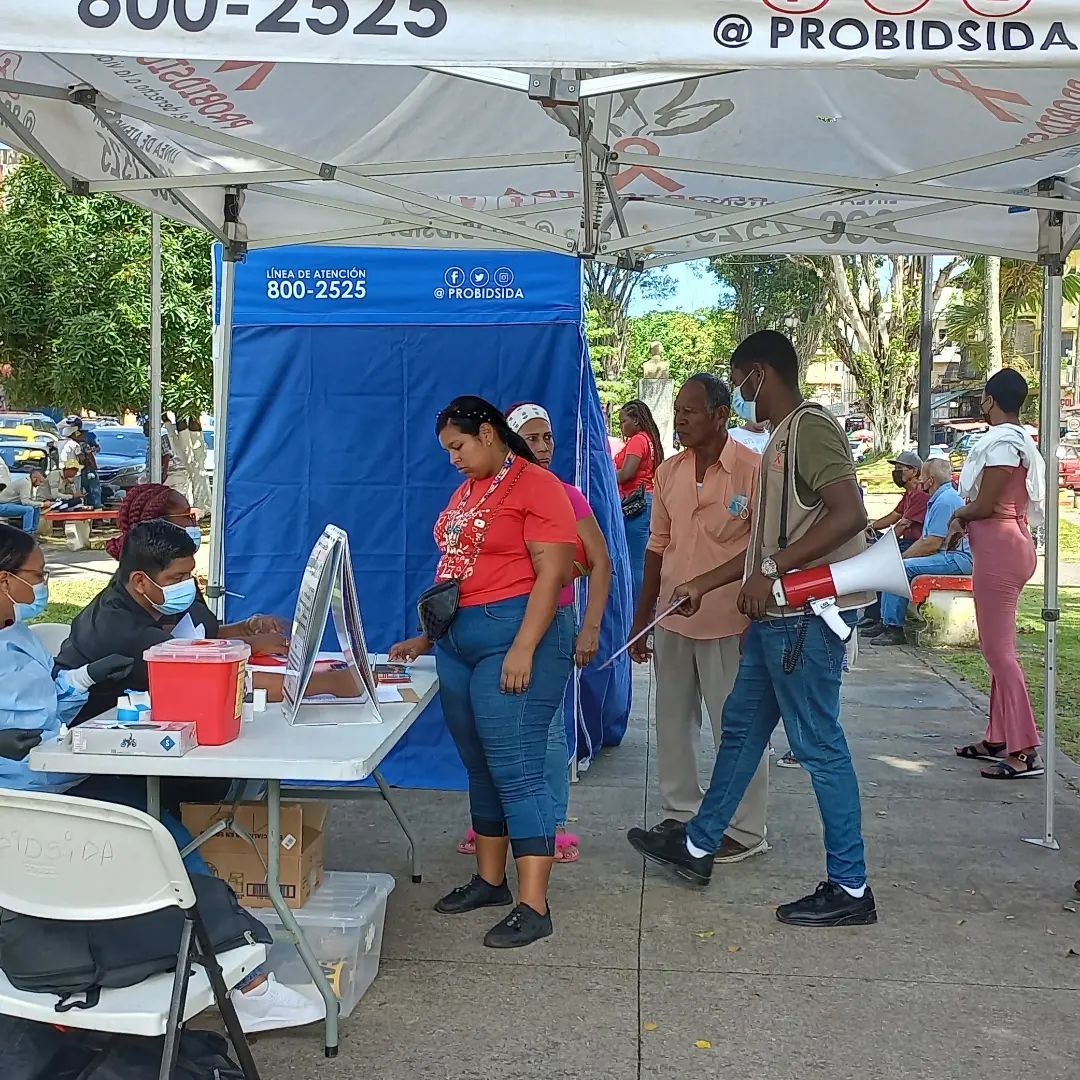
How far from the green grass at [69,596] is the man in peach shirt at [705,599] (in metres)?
7.29

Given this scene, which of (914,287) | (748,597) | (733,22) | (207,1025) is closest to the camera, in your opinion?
(733,22)

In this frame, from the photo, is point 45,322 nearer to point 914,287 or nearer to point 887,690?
point 887,690

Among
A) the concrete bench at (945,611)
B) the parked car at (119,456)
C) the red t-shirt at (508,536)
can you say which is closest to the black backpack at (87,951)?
the red t-shirt at (508,536)

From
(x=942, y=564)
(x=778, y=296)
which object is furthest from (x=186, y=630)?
(x=778, y=296)

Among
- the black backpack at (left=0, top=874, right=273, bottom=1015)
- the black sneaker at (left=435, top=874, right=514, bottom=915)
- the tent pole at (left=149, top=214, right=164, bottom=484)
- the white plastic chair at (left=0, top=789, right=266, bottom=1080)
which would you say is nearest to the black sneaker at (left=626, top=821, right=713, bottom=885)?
the black sneaker at (left=435, top=874, right=514, bottom=915)

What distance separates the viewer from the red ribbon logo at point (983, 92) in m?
4.04

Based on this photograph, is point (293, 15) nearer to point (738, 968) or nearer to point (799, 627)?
point (799, 627)

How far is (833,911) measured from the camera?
4.18m

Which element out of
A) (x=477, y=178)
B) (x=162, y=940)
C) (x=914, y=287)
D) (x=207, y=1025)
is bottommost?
(x=207, y=1025)

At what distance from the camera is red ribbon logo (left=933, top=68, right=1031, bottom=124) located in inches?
159

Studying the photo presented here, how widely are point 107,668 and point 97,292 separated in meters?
15.2

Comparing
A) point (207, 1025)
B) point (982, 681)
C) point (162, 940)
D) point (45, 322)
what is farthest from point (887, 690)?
point (45, 322)

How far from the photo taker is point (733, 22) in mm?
2385

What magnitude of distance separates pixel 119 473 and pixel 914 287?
1750cm
